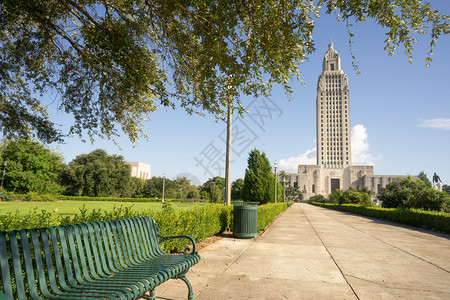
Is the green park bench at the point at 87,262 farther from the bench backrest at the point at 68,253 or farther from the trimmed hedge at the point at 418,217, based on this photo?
the trimmed hedge at the point at 418,217

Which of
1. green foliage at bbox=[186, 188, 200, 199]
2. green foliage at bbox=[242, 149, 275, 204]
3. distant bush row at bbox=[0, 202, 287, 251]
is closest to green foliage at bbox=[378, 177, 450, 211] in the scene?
green foliage at bbox=[242, 149, 275, 204]

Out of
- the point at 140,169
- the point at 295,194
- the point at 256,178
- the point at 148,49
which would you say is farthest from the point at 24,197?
the point at 140,169

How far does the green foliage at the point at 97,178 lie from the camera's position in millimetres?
52812

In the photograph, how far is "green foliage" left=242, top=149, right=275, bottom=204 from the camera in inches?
657

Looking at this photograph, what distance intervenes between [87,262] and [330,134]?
460ft

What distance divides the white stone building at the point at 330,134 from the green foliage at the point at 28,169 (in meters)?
94.9

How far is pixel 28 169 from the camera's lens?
146ft

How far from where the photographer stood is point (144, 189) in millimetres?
71000

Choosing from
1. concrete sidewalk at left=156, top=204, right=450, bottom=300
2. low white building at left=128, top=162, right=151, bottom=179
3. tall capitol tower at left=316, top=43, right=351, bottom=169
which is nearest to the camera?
concrete sidewalk at left=156, top=204, right=450, bottom=300

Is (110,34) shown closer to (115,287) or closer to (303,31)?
(303,31)

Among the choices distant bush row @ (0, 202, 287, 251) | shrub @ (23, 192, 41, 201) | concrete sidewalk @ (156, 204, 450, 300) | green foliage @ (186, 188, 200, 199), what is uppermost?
distant bush row @ (0, 202, 287, 251)

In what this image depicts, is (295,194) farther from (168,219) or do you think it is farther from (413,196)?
(168,219)

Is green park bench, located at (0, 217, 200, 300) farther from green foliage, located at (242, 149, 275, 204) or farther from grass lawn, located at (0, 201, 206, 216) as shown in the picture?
green foliage, located at (242, 149, 275, 204)

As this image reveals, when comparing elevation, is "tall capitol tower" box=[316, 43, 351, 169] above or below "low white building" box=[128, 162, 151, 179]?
above
